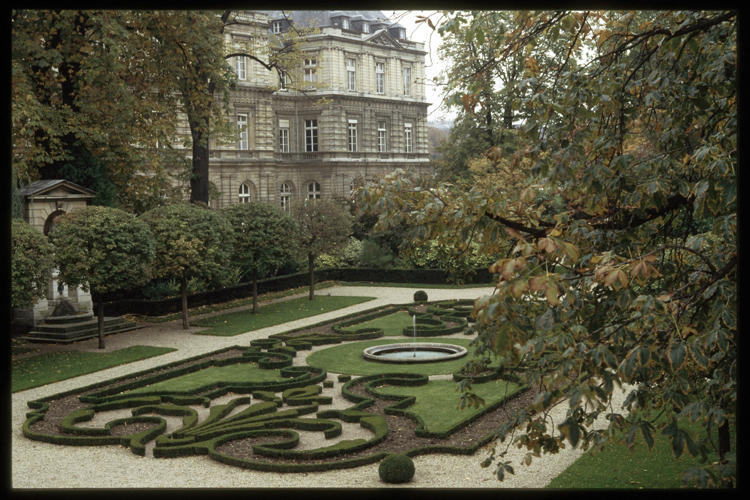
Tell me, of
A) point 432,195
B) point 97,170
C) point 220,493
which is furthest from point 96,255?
point 220,493

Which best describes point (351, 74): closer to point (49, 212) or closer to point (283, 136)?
point (283, 136)

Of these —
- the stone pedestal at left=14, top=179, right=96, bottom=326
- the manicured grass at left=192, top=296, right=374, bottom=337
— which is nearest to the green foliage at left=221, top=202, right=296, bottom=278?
the manicured grass at left=192, top=296, right=374, bottom=337

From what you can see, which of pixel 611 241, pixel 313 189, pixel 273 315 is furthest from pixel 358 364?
pixel 313 189

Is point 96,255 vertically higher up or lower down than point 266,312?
higher up

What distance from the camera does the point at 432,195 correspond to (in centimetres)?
579

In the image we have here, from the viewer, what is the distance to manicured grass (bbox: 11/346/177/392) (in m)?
15.9

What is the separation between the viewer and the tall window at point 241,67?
42.2m

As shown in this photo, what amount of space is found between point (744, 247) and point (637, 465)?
8.37 m

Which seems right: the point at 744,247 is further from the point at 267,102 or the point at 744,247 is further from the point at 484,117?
the point at 267,102

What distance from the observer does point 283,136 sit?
4856 cm

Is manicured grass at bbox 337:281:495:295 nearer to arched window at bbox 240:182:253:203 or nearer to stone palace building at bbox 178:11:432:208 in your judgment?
arched window at bbox 240:182:253:203

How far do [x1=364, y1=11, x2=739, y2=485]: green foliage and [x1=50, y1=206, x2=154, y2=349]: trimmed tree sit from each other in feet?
46.3

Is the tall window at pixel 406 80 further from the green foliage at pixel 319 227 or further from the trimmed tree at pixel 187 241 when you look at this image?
the trimmed tree at pixel 187 241

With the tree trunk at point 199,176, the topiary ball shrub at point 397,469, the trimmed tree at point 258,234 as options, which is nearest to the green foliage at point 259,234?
the trimmed tree at point 258,234
